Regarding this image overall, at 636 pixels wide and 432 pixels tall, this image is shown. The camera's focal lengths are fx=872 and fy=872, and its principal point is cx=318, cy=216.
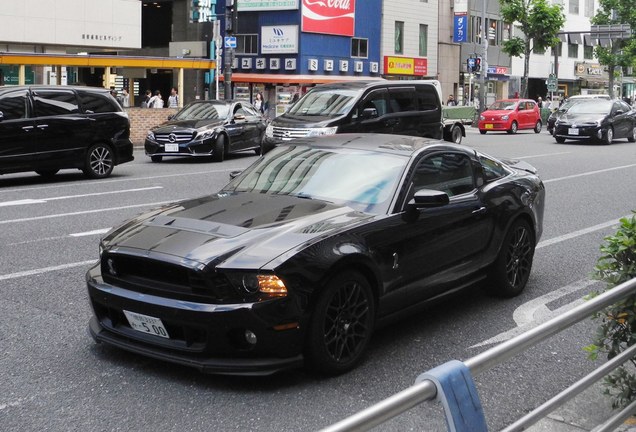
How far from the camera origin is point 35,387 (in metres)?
5.08

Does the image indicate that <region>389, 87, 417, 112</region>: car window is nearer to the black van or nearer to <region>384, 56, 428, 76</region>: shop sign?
the black van

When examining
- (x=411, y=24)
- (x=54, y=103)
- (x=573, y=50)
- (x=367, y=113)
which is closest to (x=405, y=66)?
(x=411, y=24)

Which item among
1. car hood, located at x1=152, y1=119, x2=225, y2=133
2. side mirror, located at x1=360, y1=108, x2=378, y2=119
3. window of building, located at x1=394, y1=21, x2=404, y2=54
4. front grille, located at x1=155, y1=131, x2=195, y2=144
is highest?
window of building, located at x1=394, y1=21, x2=404, y2=54

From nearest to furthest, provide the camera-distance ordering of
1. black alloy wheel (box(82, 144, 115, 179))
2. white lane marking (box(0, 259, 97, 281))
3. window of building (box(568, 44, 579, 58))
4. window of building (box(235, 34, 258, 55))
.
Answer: white lane marking (box(0, 259, 97, 281)) < black alloy wheel (box(82, 144, 115, 179)) < window of building (box(235, 34, 258, 55)) < window of building (box(568, 44, 579, 58))

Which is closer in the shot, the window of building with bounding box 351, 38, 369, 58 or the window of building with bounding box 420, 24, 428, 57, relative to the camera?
the window of building with bounding box 351, 38, 369, 58

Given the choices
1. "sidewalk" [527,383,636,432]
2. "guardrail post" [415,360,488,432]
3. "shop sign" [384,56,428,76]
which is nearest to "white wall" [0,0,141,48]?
"shop sign" [384,56,428,76]

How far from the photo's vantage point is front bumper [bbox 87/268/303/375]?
4.87m

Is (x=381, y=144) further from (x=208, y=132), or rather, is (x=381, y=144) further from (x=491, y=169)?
(x=208, y=132)

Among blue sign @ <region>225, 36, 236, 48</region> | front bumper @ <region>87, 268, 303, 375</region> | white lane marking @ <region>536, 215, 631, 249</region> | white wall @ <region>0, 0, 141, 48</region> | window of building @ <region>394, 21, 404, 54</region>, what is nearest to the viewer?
front bumper @ <region>87, 268, 303, 375</region>

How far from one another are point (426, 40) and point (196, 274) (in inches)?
2172

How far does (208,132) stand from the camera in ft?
68.8

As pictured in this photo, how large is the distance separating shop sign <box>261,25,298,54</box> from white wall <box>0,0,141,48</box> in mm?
13267

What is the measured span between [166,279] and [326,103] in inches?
540

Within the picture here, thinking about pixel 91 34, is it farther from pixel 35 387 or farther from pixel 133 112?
pixel 35 387
